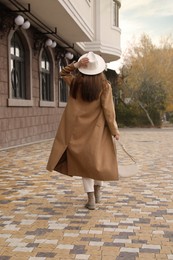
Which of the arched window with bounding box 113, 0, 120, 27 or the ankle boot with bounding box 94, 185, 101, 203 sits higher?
the arched window with bounding box 113, 0, 120, 27

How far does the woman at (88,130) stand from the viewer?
174 inches

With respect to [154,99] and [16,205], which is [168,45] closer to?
[154,99]

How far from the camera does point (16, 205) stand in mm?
4727

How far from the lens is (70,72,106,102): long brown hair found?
4426mm

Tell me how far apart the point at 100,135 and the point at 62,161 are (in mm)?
514

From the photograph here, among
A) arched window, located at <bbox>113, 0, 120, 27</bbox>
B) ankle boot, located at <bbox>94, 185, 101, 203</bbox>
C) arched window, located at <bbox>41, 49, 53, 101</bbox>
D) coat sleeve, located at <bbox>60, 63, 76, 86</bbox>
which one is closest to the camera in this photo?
coat sleeve, located at <bbox>60, 63, 76, 86</bbox>

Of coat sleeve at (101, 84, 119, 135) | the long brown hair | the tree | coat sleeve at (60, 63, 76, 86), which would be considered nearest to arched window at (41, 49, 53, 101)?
coat sleeve at (60, 63, 76, 86)

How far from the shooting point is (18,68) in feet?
40.2

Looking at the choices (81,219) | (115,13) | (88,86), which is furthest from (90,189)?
(115,13)

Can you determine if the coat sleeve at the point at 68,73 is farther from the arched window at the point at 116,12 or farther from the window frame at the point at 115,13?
the arched window at the point at 116,12

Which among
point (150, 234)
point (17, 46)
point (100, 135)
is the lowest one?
point (150, 234)

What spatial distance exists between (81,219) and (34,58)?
9.68 meters

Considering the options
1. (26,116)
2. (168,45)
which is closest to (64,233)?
(26,116)

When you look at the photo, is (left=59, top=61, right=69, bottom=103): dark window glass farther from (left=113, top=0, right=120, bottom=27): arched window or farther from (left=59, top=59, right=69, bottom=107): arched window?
(left=113, top=0, right=120, bottom=27): arched window
